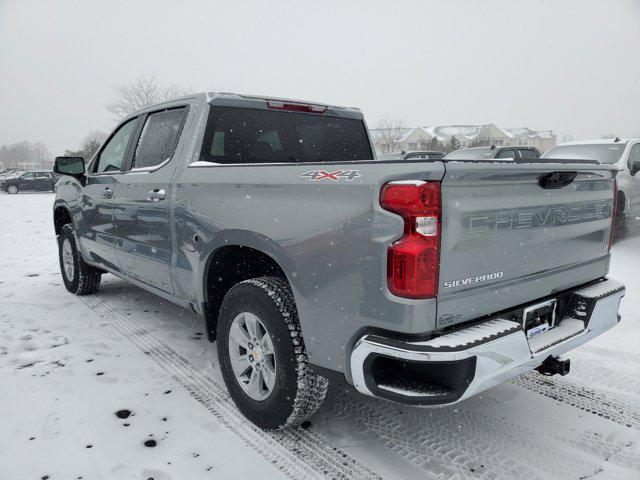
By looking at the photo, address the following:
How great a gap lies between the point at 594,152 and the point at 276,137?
7.92 metres

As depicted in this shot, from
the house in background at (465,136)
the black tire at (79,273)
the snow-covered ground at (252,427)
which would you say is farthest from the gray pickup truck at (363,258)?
the house in background at (465,136)

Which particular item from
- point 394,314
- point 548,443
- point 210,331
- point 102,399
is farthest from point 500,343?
point 102,399

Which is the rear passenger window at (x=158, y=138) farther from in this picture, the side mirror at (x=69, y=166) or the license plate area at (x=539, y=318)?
the license plate area at (x=539, y=318)

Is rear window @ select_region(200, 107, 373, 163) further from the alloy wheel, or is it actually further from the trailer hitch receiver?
the trailer hitch receiver

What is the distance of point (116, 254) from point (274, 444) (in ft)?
8.13

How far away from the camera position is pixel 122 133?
4480 mm

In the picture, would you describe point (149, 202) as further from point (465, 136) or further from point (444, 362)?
point (465, 136)

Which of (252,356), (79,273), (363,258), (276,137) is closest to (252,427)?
(252,356)

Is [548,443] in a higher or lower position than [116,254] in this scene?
lower

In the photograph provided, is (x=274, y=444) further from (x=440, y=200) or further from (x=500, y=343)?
(x=440, y=200)

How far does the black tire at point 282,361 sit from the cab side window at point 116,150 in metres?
2.32

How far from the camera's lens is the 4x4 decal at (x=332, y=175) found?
2.07m

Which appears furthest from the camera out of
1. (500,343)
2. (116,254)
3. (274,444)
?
(116,254)

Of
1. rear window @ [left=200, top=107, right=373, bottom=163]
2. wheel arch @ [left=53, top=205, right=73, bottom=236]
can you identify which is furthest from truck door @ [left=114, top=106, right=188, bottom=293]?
wheel arch @ [left=53, top=205, right=73, bottom=236]
